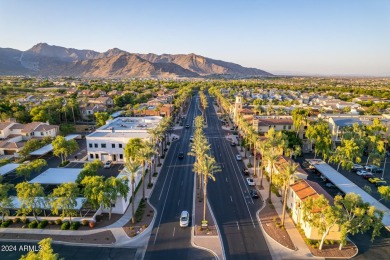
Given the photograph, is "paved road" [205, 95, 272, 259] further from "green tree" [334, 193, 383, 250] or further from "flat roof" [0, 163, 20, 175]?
"flat roof" [0, 163, 20, 175]

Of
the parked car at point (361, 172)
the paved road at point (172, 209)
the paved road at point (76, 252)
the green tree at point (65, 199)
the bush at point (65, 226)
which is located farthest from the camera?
the parked car at point (361, 172)

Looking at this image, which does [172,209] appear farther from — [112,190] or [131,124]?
[131,124]

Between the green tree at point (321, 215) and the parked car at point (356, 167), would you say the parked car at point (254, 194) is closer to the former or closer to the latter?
the green tree at point (321, 215)

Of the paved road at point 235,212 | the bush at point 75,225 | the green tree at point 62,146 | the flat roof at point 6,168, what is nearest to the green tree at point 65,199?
the bush at point 75,225

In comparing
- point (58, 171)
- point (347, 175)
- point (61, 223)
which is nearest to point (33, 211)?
point (61, 223)

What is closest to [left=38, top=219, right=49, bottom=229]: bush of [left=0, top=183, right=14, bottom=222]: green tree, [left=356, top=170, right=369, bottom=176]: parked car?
[left=0, top=183, right=14, bottom=222]: green tree

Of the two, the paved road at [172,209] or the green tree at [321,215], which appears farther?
the paved road at [172,209]

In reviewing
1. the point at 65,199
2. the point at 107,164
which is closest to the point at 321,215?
the point at 65,199
